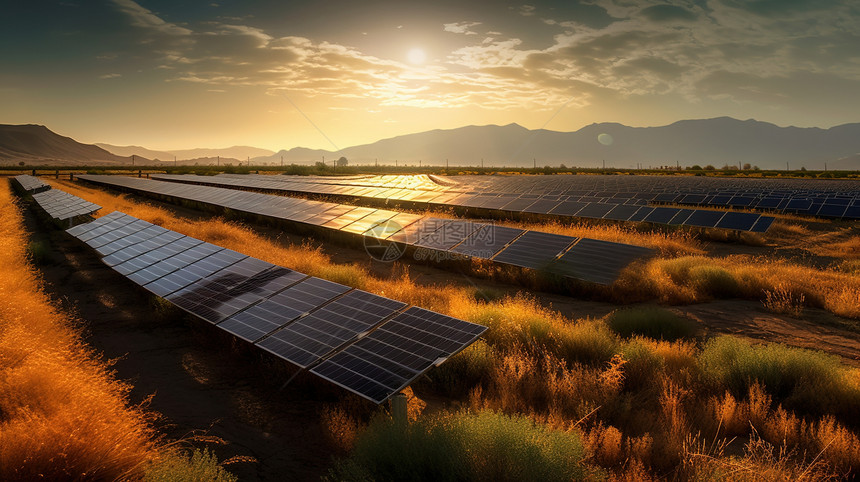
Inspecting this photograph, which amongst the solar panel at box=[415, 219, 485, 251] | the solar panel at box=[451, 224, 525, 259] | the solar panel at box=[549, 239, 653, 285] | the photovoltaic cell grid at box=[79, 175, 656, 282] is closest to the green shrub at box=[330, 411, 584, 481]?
the solar panel at box=[549, 239, 653, 285]

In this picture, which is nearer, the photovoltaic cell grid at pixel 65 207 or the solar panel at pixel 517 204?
the photovoltaic cell grid at pixel 65 207

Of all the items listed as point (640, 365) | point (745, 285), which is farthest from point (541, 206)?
point (640, 365)

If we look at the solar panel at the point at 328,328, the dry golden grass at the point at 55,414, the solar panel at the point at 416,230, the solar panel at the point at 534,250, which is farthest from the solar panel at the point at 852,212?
the dry golden grass at the point at 55,414

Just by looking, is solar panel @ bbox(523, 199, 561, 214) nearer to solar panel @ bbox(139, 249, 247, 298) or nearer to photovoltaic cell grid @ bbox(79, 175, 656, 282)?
photovoltaic cell grid @ bbox(79, 175, 656, 282)

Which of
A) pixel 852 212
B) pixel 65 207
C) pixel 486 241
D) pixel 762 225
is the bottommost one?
pixel 486 241

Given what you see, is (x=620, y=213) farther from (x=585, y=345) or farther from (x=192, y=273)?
(x=192, y=273)

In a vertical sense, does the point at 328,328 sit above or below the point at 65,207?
below

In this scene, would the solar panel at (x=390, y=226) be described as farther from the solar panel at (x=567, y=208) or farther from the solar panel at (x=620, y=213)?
the solar panel at (x=620, y=213)
